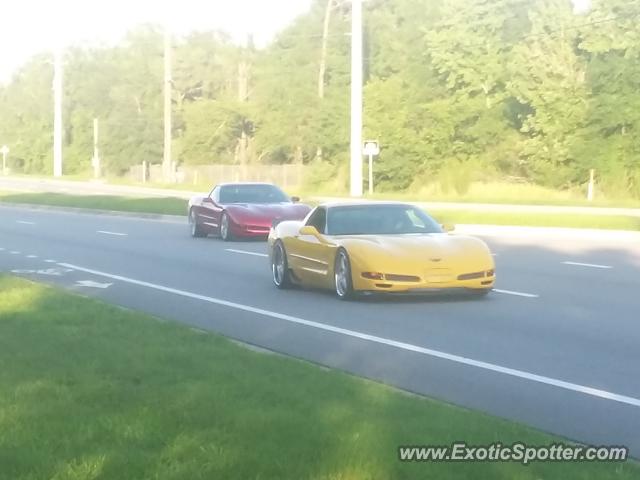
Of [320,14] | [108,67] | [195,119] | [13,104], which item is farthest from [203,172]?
[13,104]

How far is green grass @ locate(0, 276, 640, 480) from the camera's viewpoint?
6.56 metres

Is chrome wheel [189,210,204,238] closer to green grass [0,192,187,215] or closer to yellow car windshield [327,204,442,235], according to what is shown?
green grass [0,192,187,215]

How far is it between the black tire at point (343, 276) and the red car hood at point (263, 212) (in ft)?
39.3

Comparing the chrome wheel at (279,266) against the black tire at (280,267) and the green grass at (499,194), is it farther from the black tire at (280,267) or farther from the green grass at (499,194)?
the green grass at (499,194)

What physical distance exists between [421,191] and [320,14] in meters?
26.1

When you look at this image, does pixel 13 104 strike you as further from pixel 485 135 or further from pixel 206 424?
pixel 206 424

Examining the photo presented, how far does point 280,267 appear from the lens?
59.5ft

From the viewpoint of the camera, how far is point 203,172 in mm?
85812

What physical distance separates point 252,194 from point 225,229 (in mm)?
1812

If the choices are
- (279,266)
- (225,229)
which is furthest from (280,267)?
(225,229)

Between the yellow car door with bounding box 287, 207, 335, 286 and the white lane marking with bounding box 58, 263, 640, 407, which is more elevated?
the yellow car door with bounding box 287, 207, 335, 286

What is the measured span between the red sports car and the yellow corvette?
384 inches

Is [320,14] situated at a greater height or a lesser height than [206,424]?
greater

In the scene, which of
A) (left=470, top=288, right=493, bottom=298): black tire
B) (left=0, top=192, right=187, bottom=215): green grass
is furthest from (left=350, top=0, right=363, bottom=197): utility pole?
(left=470, top=288, right=493, bottom=298): black tire
